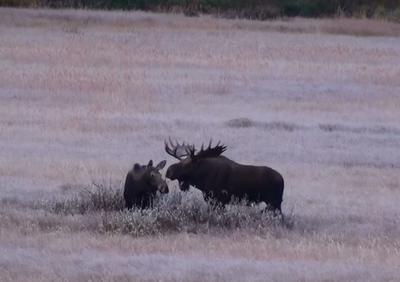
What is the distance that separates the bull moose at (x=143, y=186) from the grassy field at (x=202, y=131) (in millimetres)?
436

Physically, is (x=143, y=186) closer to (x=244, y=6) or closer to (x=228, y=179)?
(x=228, y=179)

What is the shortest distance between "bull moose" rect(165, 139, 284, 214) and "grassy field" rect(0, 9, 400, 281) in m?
0.45

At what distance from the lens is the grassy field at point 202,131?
11133mm

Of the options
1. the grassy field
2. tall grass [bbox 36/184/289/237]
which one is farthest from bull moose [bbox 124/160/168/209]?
the grassy field

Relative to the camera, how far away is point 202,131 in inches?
790

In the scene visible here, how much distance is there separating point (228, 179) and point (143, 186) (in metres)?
0.84

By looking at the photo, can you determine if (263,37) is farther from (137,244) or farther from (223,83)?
(137,244)

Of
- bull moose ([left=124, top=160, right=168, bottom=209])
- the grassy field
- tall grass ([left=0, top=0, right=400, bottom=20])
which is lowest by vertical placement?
tall grass ([left=0, top=0, right=400, bottom=20])

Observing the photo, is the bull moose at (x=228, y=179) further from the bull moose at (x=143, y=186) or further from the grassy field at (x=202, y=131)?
the grassy field at (x=202, y=131)

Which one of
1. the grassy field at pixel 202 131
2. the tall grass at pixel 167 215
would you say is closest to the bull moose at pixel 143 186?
the tall grass at pixel 167 215

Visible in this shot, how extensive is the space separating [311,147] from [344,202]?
170 inches

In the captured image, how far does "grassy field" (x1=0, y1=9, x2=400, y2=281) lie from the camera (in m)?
11.1

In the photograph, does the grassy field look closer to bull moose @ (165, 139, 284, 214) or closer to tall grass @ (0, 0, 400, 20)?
bull moose @ (165, 139, 284, 214)

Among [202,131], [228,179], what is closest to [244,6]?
[202,131]
